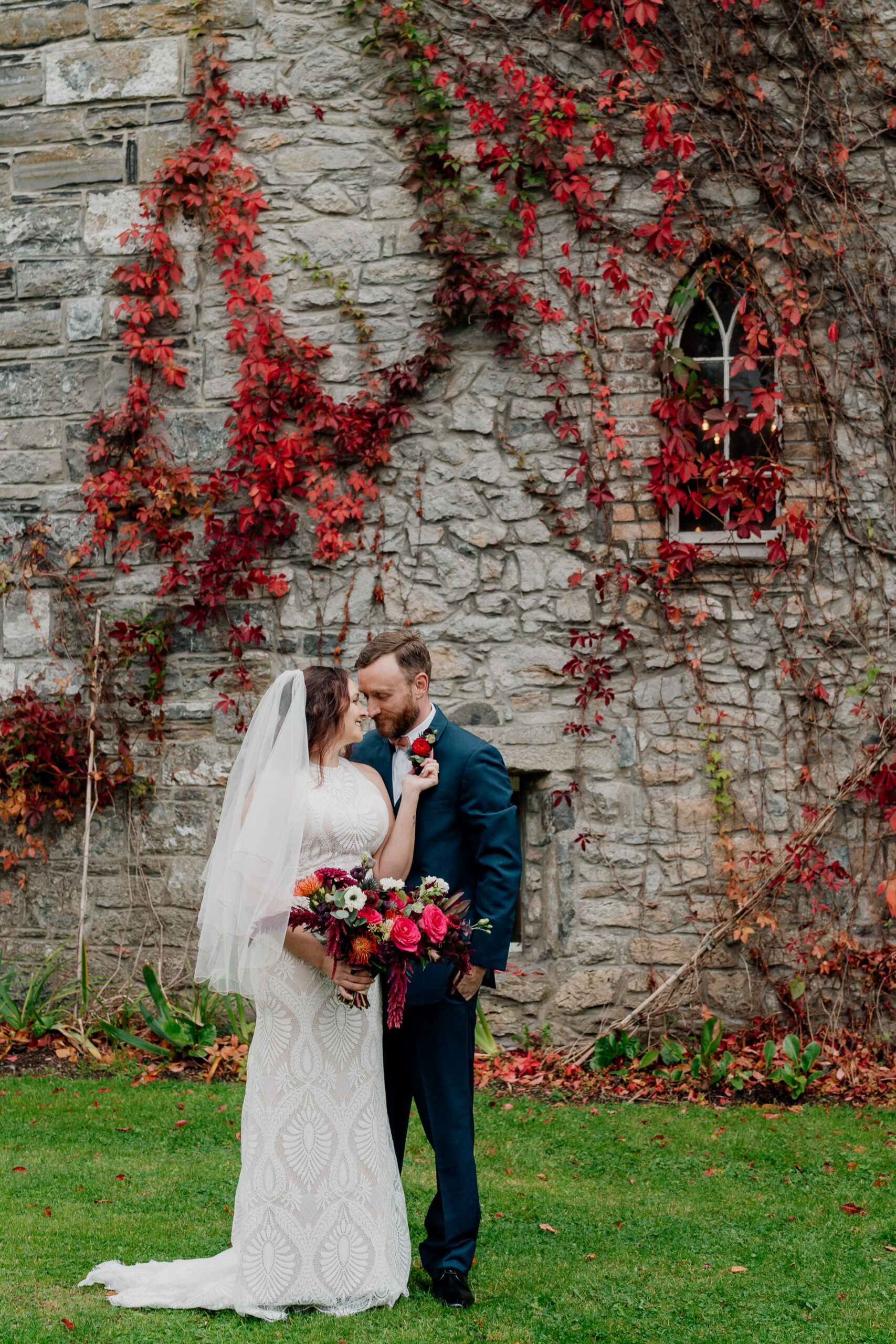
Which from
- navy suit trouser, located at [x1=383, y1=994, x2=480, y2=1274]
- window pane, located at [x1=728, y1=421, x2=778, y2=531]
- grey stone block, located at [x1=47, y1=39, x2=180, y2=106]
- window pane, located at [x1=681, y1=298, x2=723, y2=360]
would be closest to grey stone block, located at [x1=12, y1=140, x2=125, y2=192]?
grey stone block, located at [x1=47, y1=39, x2=180, y2=106]

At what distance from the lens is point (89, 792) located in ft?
21.1

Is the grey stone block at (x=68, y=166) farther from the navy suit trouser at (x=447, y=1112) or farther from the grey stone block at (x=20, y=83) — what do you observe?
the navy suit trouser at (x=447, y=1112)

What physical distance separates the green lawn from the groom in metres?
0.26

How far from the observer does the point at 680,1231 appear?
13.4 feet

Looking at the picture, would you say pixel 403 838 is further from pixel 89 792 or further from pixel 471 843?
pixel 89 792

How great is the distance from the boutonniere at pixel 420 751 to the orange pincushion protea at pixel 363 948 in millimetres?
591

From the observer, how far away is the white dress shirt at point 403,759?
3795 millimetres

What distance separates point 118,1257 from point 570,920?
307cm

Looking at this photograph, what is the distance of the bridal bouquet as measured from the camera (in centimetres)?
329

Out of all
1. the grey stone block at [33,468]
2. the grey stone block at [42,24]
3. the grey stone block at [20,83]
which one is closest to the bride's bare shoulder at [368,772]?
the grey stone block at [33,468]

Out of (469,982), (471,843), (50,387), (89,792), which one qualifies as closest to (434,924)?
(469,982)

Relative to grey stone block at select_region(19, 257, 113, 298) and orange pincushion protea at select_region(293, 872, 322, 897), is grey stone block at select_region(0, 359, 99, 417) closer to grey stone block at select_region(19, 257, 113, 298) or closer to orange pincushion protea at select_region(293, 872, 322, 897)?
grey stone block at select_region(19, 257, 113, 298)

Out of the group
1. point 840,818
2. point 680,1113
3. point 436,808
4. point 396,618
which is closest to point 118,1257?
point 436,808

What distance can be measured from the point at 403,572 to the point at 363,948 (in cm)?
342
